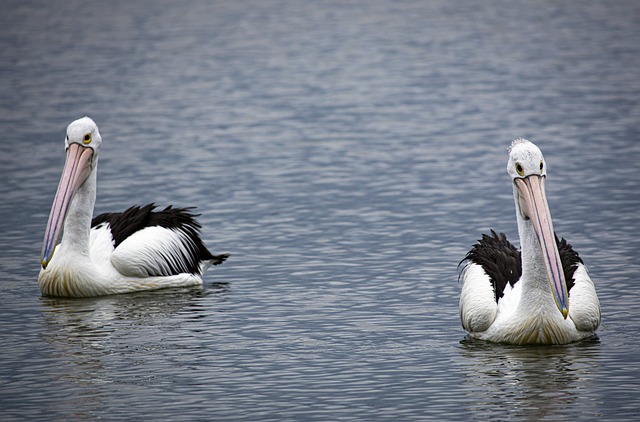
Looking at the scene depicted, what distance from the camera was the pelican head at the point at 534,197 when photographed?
8.20m

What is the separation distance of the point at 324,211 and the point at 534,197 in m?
5.17

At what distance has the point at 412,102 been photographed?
21531mm

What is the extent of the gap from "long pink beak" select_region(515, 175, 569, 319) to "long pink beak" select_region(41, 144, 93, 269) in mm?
3258

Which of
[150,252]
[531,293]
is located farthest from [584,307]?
[150,252]

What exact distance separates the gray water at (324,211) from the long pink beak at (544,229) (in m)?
0.44

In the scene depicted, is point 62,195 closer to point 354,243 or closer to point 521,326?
point 354,243

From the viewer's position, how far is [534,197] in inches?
330

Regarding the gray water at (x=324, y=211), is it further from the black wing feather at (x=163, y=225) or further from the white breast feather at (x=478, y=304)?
the black wing feather at (x=163, y=225)

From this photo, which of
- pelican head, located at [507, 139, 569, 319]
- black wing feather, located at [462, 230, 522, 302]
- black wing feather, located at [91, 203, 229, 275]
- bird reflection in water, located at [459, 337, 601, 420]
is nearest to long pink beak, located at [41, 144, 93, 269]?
black wing feather, located at [91, 203, 229, 275]

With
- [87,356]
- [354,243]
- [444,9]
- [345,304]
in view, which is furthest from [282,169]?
[444,9]

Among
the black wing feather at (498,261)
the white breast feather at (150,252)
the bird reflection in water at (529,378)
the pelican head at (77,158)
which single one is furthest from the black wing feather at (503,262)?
the pelican head at (77,158)

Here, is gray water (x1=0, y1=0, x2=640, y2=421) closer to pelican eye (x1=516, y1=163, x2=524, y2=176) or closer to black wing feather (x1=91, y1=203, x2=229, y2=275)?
black wing feather (x1=91, y1=203, x2=229, y2=275)

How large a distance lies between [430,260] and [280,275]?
3.84 ft

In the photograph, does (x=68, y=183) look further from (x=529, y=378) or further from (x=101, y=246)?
(x=529, y=378)
